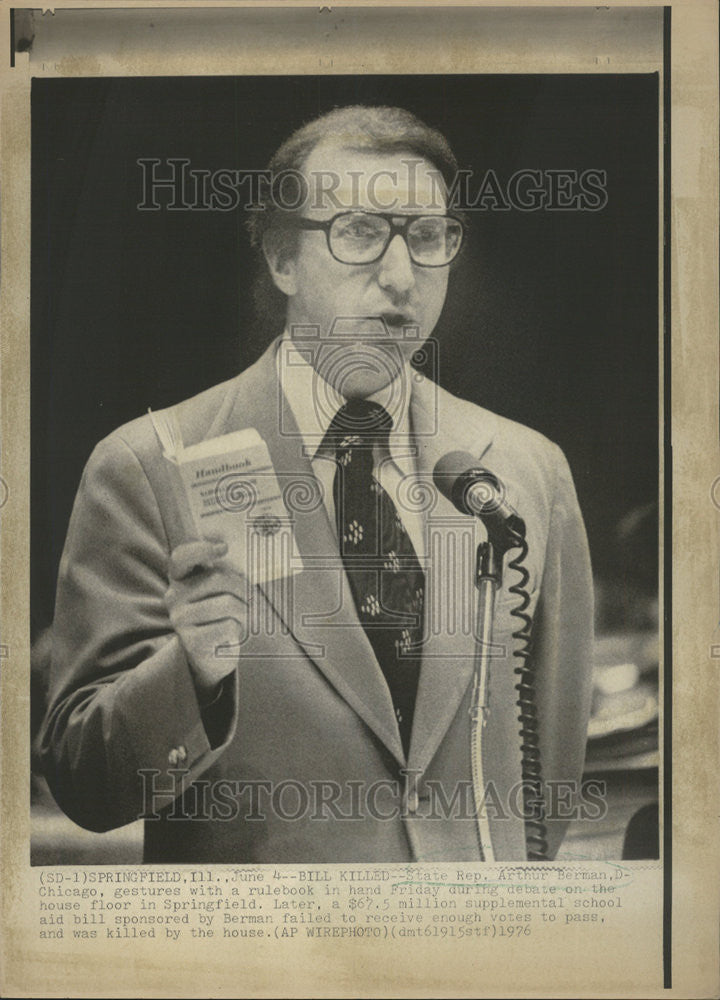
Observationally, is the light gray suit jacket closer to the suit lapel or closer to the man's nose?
the suit lapel

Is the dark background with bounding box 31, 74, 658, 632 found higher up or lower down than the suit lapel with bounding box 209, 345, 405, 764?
higher up

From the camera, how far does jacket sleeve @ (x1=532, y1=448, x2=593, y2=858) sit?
198cm

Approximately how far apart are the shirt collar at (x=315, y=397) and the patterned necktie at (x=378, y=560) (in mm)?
23

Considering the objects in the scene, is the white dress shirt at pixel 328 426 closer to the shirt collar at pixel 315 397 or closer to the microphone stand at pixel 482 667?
the shirt collar at pixel 315 397

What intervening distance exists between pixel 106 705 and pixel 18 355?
0.68 m

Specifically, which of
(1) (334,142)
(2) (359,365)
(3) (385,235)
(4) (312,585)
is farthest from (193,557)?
(1) (334,142)

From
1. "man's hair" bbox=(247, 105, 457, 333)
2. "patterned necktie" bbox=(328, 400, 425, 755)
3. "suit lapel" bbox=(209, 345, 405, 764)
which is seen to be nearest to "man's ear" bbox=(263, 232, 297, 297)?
"man's hair" bbox=(247, 105, 457, 333)

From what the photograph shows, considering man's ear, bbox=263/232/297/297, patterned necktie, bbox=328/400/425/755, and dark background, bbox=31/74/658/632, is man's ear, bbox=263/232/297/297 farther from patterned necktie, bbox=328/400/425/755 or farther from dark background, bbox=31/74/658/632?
patterned necktie, bbox=328/400/425/755

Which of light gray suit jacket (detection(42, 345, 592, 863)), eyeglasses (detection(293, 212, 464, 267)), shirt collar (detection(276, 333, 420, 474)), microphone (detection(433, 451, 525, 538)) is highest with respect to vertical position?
eyeglasses (detection(293, 212, 464, 267))

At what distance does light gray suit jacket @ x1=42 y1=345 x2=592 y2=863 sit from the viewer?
1.96 metres

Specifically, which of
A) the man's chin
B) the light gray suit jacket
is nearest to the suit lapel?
the light gray suit jacket

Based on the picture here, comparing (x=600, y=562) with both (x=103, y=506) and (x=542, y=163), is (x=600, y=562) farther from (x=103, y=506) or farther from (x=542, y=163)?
(x=103, y=506)

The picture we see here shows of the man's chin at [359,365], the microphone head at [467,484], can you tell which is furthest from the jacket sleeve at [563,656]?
the man's chin at [359,365]

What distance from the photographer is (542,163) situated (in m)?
1.99
